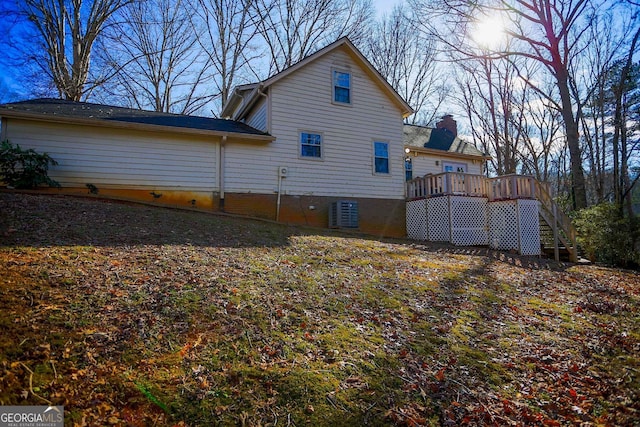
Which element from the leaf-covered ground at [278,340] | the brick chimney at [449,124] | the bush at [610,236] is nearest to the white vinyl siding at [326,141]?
the leaf-covered ground at [278,340]

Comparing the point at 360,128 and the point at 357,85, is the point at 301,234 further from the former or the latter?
the point at 357,85

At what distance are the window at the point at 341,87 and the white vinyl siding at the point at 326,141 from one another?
0.72ft

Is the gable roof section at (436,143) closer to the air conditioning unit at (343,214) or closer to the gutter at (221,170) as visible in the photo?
the air conditioning unit at (343,214)

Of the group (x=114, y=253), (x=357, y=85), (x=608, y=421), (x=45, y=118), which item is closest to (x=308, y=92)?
(x=357, y=85)

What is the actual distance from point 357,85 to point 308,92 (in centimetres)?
223

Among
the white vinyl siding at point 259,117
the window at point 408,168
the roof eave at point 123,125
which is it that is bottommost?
the window at point 408,168

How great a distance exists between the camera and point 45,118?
916 centimetres

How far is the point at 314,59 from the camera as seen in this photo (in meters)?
12.8

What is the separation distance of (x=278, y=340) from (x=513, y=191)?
11209 millimetres

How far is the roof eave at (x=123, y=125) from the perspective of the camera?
8.98 meters

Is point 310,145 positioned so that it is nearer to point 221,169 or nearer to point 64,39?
point 221,169

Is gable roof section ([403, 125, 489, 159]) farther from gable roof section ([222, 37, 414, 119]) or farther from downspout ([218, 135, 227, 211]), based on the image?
downspout ([218, 135, 227, 211])

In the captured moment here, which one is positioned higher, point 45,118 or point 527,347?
point 45,118

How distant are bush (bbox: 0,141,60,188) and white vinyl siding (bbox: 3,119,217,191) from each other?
57cm
